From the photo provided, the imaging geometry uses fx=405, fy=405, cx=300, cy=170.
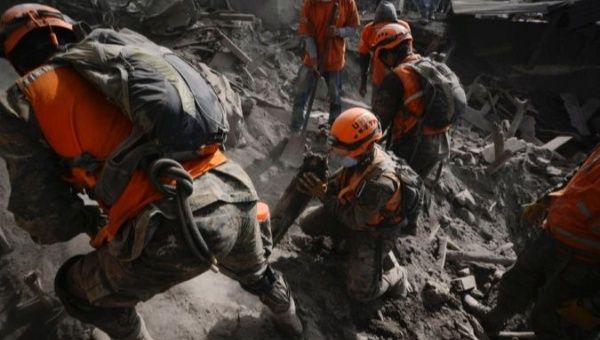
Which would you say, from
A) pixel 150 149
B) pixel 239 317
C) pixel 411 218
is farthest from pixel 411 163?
pixel 150 149

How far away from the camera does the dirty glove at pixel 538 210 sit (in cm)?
405

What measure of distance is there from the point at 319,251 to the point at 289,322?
59.7 inches

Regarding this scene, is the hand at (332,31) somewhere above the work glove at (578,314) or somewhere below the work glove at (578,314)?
above

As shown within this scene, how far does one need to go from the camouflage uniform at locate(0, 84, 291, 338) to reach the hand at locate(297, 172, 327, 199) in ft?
4.57

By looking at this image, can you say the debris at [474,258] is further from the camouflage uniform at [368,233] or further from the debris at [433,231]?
the camouflage uniform at [368,233]

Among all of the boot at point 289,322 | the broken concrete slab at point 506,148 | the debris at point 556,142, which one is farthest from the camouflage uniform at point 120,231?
the debris at point 556,142

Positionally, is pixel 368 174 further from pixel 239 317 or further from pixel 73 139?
pixel 73 139

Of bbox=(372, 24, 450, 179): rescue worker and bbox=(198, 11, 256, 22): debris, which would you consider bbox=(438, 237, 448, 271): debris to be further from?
bbox=(198, 11, 256, 22): debris

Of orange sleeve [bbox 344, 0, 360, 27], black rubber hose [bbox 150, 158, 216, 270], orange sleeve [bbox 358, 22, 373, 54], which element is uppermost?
black rubber hose [bbox 150, 158, 216, 270]

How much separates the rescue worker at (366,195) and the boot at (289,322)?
0.94m

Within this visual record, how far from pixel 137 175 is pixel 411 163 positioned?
3.86 meters

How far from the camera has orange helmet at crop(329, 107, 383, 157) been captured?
3926mm

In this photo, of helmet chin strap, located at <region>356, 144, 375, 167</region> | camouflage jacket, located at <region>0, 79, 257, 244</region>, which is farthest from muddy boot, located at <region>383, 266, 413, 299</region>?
camouflage jacket, located at <region>0, 79, 257, 244</region>

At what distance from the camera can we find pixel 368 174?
13.1 feet
